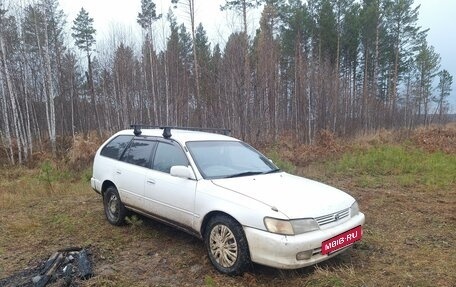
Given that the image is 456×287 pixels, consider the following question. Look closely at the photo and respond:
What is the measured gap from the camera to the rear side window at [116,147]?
5.57 m

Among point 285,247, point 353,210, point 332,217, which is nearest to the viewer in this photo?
point 285,247

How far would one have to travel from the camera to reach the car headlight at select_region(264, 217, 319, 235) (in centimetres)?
335

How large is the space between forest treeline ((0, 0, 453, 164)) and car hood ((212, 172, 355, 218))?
1157 cm

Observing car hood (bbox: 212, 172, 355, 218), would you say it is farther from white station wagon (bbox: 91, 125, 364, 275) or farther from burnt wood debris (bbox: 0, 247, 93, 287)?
burnt wood debris (bbox: 0, 247, 93, 287)

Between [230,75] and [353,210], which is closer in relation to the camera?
[353,210]

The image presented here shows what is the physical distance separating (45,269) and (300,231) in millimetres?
2949

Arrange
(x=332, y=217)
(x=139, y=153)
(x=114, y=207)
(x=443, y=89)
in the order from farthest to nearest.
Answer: (x=443, y=89), (x=114, y=207), (x=139, y=153), (x=332, y=217)

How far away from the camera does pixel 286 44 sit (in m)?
31.8

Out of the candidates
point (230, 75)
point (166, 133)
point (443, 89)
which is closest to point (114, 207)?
point (166, 133)

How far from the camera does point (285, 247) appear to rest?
10.8 ft

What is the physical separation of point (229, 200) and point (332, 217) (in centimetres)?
113

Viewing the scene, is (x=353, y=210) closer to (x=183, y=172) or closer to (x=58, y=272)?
(x=183, y=172)

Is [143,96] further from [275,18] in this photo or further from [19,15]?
[275,18]

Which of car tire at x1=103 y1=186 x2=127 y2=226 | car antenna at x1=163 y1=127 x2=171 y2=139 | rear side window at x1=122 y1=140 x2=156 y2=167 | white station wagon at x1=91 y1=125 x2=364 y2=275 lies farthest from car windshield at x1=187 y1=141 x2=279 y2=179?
car tire at x1=103 y1=186 x2=127 y2=226
